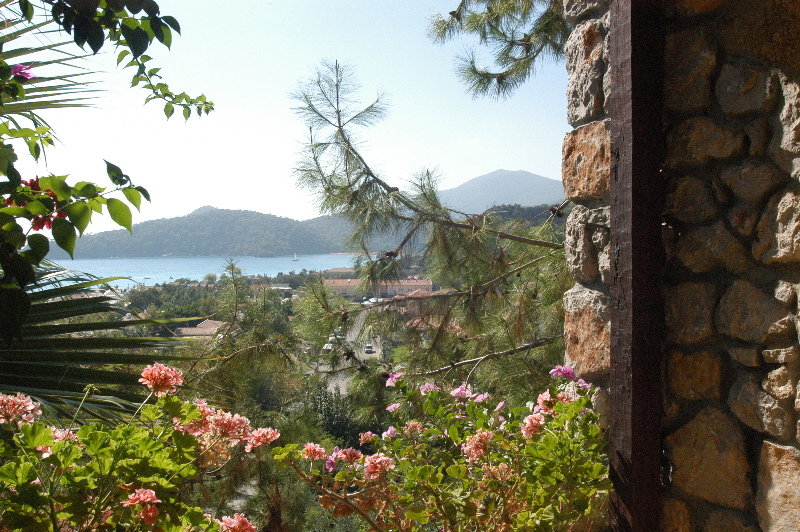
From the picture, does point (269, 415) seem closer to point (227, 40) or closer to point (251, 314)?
point (251, 314)

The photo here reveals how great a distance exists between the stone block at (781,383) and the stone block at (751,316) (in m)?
0.05

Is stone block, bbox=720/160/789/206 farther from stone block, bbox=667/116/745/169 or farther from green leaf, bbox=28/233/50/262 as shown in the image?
green leaf, bbox=28/233/50/262

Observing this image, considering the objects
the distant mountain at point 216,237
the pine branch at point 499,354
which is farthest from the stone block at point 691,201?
the distant mountain at point 216,237

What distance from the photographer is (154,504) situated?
826 millimetres

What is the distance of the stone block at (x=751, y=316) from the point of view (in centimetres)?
91

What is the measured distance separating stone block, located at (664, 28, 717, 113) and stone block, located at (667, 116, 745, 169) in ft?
→ 0.11

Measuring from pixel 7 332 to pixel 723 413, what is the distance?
3.51ft

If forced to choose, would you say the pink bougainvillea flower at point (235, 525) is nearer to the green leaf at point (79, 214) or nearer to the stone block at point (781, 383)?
the green leaf at point (79, 214)

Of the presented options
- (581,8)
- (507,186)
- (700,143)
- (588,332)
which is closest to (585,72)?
(581,8)

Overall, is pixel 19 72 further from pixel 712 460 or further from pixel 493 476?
pixel 712 460

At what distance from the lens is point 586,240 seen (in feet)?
4.05

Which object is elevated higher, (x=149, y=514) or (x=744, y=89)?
(x=744, y=89)

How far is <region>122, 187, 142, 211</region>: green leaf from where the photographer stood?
30.8 inches

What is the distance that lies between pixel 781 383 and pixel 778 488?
0.53 feet
